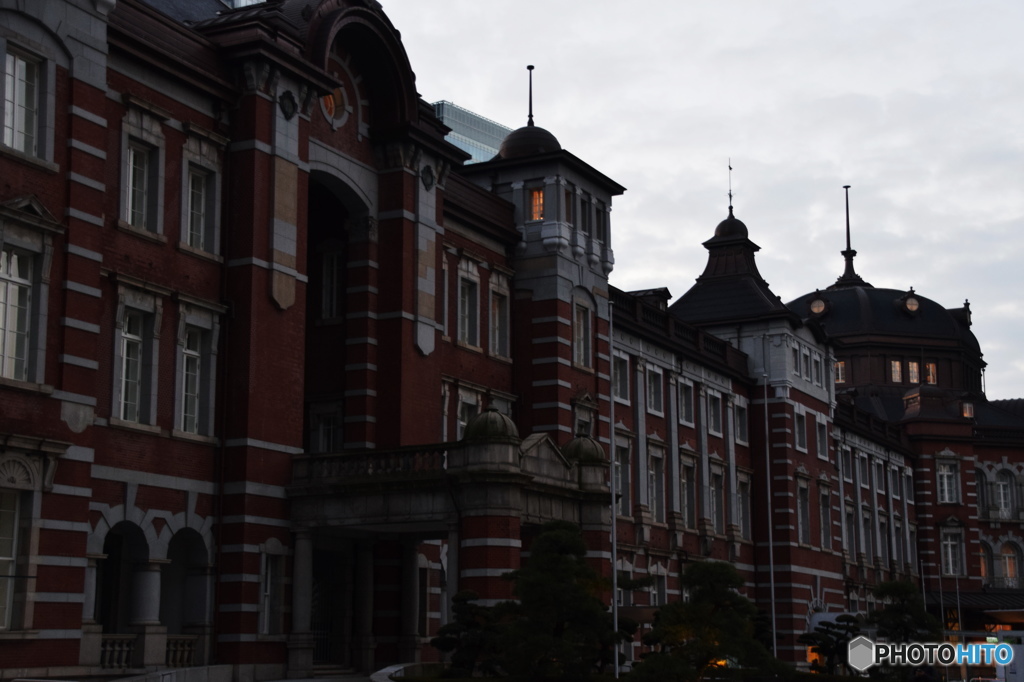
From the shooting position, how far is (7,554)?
2561cm

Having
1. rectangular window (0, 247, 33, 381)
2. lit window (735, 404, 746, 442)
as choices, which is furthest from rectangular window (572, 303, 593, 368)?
rectangular window (0, 247, 33, 381)

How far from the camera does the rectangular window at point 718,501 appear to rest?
58125 millimetres

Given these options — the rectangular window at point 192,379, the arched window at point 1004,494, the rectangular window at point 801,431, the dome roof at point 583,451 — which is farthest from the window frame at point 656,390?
the arched window at point 1004,494

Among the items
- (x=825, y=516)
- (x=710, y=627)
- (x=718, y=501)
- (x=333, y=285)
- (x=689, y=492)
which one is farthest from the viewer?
(x=825, y=516)

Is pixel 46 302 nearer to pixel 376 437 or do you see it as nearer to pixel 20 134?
pixel 20 134

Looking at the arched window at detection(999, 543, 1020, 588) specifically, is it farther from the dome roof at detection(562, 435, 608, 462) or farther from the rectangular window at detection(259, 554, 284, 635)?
the rectangular window at detection(259, 554, 284, 635)

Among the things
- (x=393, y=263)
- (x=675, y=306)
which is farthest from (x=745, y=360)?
(x=393, y=263)

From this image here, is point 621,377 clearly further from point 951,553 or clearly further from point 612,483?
point 951,553

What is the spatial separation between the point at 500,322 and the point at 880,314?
180 feet

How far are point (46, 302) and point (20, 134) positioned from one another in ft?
9.96

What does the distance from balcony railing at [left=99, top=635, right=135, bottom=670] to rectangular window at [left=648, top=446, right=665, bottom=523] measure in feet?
87.8

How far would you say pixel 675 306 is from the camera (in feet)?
218

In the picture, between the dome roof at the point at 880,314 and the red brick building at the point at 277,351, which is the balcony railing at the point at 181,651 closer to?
the red brick building at the point at 277,351

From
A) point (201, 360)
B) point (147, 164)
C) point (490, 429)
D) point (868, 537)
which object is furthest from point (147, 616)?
point (868, 537)
